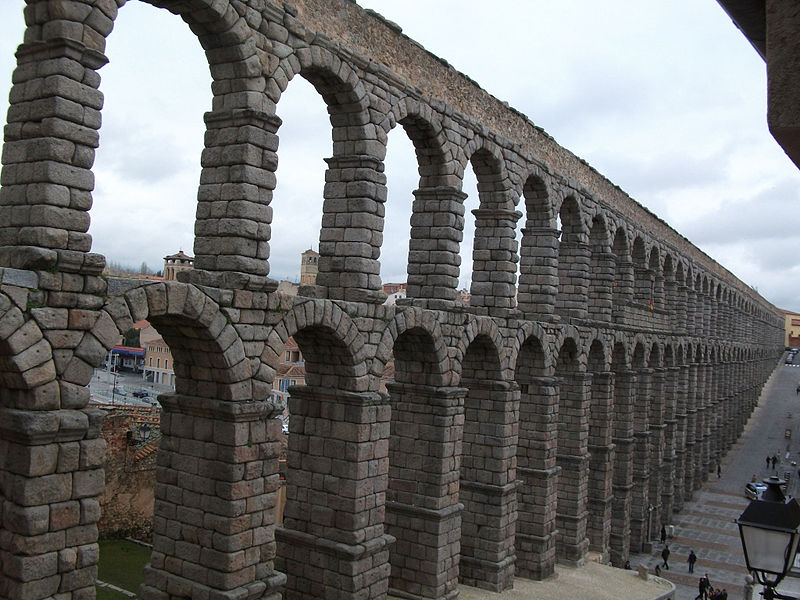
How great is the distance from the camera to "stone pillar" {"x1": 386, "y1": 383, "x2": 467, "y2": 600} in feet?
51.4

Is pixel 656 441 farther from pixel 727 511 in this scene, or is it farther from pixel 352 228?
pixel 352 228

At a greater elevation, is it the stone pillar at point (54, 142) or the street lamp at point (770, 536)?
the stone pillar at point (54, 142)

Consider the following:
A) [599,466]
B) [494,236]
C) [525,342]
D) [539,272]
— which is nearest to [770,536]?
[494,236]

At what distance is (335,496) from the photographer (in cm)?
1337

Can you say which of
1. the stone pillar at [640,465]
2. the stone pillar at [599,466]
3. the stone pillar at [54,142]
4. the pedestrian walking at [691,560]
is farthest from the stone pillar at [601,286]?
the stone pillar at [54,142]

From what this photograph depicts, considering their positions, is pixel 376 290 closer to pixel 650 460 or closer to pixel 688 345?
pixel 650 460

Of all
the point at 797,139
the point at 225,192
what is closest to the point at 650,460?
the point at 225,192

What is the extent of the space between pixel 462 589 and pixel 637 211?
1629 cm

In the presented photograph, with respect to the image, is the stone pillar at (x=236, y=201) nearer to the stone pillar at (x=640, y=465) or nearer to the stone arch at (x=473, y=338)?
the stone arch at (x=473, y=338)

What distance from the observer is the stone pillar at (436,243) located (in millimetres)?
15703

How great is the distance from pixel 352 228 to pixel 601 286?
13.5 m

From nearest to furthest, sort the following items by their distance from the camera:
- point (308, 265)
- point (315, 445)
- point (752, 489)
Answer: point (315, 445) < point (752, 489) < point (308, 265)

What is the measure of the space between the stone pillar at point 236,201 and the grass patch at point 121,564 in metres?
10.9

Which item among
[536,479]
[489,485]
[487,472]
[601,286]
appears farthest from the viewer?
[601,286]
